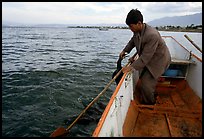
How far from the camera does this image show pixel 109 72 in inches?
551

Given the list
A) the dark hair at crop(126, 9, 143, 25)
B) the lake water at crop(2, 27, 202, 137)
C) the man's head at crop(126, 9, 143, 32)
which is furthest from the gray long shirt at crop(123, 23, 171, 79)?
the lake water at crop(2, 27, 202, 137)

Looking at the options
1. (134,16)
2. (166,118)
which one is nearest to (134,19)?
(134,16)

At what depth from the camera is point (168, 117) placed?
4.80 metres

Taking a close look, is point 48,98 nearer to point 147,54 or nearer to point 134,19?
point 147,54

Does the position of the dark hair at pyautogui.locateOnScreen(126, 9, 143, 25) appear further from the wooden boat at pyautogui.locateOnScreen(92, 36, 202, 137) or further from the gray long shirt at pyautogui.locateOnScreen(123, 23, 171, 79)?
the wooden boat at pyautogui.locateOnScreen(92, 36, 202, 137)


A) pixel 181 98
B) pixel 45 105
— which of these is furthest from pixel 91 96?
pixel 181 98

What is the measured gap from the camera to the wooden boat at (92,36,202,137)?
3663 millimetres

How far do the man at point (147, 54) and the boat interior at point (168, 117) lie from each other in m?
0.37

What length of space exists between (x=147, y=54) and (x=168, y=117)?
167 cm

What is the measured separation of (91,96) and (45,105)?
7.10 feet

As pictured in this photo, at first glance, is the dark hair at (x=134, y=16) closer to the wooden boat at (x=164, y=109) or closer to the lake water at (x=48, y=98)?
the wooden boat at (x=164, y=109)

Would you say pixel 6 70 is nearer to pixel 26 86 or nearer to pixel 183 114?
pixel 26 86

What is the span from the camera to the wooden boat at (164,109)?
3663 mm

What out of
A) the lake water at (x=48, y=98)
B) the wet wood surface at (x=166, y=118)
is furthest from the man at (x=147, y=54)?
the lake water at (x=48, y=98)
